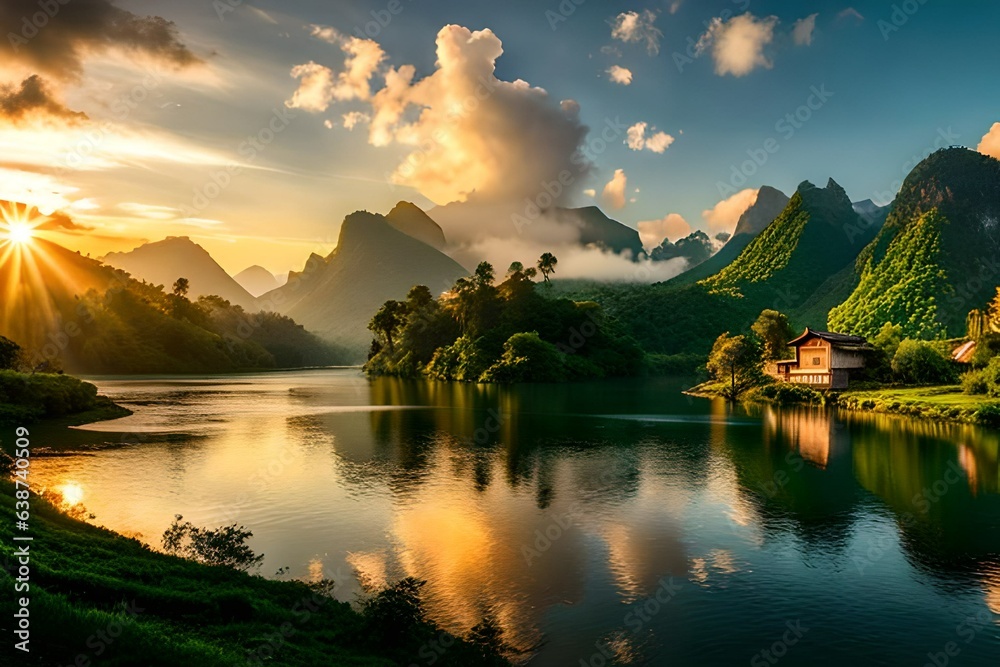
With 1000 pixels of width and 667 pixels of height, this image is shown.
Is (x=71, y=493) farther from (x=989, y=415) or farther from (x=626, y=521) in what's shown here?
(x=989, y=415)

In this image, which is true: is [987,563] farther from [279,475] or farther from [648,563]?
[279,475]

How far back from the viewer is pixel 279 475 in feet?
149

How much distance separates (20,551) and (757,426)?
231 ft

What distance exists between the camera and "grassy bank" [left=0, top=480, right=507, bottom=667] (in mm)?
13336

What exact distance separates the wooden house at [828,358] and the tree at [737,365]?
7498 millimetres

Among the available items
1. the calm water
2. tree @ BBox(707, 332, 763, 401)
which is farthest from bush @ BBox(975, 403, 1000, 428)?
tree @ BBox(707, 332, 763, 401)

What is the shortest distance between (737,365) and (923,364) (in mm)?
27099

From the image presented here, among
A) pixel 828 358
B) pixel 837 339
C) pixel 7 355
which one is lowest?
pixel 7 355

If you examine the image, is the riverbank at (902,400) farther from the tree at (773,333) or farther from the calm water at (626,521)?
the tree at (773,333)

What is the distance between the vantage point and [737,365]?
109625 millimetres

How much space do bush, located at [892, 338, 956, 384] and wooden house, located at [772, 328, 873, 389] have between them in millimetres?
6010

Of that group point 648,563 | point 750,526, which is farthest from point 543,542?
point 750,526

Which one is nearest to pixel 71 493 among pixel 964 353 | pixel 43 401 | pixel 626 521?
pixel 626 521

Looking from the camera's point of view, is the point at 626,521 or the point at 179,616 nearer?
the point at 179,616
